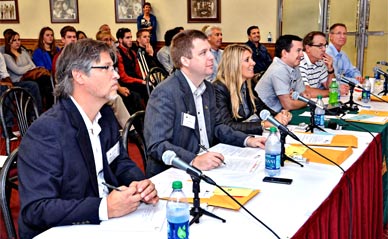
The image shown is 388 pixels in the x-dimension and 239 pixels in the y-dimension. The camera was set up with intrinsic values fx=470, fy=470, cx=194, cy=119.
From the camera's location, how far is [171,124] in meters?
2.41

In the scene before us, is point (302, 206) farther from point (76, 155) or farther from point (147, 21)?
point (147, 21)

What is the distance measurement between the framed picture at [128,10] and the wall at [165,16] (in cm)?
10

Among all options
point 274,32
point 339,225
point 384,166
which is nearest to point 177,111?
point 339,225

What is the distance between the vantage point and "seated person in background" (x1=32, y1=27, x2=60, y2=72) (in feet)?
22.7

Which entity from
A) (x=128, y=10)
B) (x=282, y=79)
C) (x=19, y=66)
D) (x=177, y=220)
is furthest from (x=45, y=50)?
(x=177, y=220)

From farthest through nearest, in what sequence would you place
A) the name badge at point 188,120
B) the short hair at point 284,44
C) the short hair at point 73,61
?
the short hair at point 284,44
the name badge at point 188,120
the short hair at point 73,61

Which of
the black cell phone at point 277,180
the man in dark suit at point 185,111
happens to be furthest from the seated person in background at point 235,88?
the black cell phone at point 277,180

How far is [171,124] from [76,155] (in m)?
0.80

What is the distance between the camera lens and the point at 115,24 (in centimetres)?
977

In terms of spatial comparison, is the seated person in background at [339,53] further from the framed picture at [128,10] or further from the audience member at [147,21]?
the framed picture at [128,10]

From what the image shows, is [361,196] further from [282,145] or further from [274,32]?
[274,32]

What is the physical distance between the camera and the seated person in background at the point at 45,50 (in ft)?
22.7

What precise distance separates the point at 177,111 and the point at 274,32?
6.49 m

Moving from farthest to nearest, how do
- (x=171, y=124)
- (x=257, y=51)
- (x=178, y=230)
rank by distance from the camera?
(x=257, y=51) → (x=171, y=124) → (x=178, y=230)
